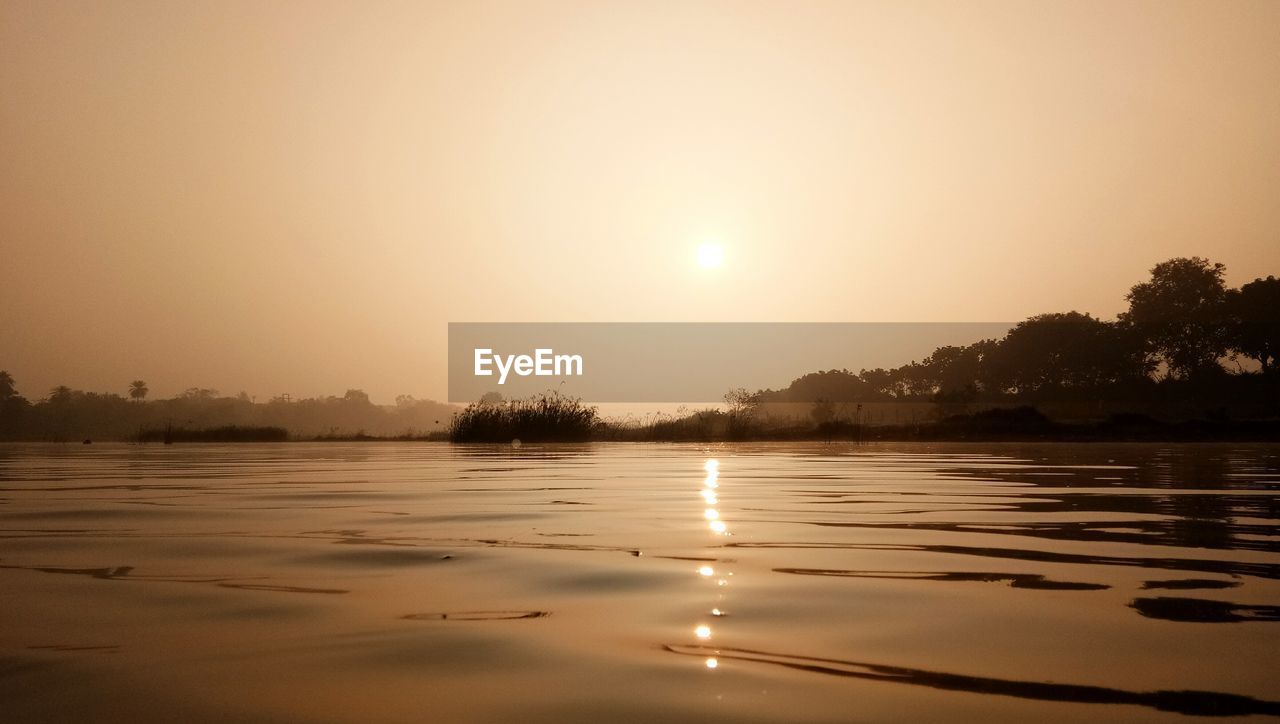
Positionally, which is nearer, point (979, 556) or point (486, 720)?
point (486, 720)

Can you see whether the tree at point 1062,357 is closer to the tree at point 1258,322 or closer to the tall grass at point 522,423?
the tree at point 1258,322

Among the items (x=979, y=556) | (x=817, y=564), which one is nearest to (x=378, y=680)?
(x=817, y=564)

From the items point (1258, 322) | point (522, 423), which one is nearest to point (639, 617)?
point (522, 423)

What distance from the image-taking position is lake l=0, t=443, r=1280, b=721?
1592 mm

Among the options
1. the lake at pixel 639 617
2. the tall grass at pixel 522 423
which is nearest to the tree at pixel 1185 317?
the tall grass at pixel 522 423

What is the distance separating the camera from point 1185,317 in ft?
176

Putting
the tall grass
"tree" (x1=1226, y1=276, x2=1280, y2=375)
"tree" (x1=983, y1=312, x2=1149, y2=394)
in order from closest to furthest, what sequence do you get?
the tall grass < "tree" (x1=1226, y1=276, x2=1280, y2=375) < "tree" (x1=983, y1=312, x2=1149, y2=394)

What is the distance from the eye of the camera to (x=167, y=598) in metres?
2.59

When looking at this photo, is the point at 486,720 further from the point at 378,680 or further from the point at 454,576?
the point at 454,576

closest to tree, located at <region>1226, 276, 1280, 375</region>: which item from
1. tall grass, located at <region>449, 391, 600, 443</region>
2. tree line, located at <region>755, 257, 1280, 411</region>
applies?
tree line, located at <region>755, 257, 1280, 411</region>

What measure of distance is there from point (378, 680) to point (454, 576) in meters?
1.34

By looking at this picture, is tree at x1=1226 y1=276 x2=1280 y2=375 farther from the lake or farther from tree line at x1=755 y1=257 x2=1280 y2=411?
the lake

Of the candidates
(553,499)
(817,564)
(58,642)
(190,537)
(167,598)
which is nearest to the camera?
(58,642)

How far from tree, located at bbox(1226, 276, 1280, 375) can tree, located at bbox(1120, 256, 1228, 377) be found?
0.72 metres
